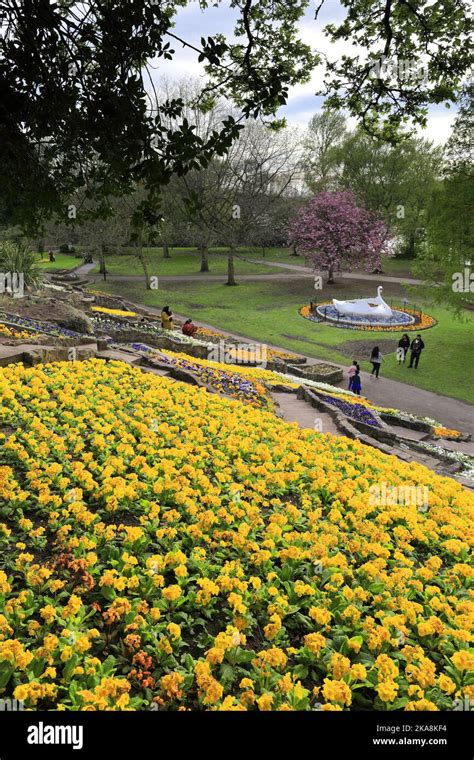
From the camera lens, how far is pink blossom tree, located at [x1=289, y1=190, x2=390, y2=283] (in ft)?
119

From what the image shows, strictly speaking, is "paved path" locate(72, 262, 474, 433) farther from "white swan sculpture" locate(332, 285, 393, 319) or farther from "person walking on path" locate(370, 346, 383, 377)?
"white swan sculpture" locate(332, 285, 393, 319)

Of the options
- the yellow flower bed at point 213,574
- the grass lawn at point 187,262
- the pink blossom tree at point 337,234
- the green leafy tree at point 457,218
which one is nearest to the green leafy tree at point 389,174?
the pink blossom tree at point 337,234

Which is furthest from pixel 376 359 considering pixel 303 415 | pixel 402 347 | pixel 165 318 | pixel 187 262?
pixel 187 262

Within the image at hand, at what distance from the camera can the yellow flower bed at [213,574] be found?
9.59 ft

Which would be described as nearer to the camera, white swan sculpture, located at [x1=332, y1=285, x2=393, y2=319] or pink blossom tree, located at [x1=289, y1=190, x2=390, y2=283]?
white swan sculpture, located at [x1=332, y1=285, x2=393, y2=319]

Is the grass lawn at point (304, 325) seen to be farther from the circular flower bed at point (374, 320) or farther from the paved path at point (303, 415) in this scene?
the paved path at point (303, 415)

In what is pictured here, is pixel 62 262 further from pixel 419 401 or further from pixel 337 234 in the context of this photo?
pixel 419 401

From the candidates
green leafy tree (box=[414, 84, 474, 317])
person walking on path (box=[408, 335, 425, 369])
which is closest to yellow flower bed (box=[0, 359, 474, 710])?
person walking on path (box=[408, 335, 425, 369])

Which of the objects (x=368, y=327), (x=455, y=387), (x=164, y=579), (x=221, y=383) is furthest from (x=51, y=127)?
(x=368, y=327)

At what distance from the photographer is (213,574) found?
383 cm

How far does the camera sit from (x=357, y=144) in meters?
47.0

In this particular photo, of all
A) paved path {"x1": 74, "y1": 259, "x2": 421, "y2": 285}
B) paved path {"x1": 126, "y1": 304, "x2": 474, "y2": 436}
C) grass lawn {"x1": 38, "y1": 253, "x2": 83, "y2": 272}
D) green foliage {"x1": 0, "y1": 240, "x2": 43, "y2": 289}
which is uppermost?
grass lawn {"x1": 38, "y1": 253, "x2": 83, "y2": 272}

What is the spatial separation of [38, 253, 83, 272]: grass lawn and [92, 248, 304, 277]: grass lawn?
2855 millimetres
